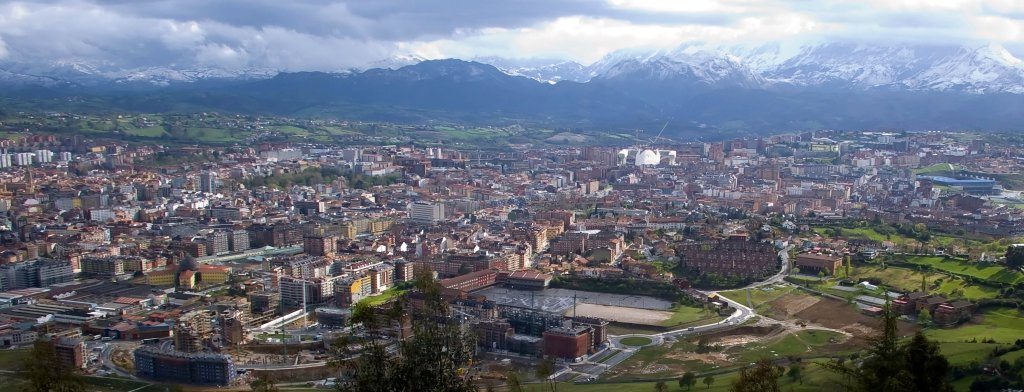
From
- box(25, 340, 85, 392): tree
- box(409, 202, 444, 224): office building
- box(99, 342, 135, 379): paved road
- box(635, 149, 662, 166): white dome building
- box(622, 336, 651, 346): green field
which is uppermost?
box(25, 340, 85, 392): tree

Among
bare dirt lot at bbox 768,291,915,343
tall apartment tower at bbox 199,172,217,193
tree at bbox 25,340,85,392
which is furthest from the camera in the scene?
tall apartment tower at bbox 199,172,217,193

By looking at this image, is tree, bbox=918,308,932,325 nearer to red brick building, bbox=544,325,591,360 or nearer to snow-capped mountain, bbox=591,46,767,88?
red brick building, bbox=544,325,591,360

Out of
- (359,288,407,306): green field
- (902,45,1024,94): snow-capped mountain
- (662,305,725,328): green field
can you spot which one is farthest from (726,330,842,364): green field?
(902,45,1024,94): snow-capped mountain

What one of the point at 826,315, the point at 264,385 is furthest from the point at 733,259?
the point at 264,385

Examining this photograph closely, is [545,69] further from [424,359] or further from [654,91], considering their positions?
[424,359]

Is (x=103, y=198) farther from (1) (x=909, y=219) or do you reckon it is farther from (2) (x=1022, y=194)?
(2) (x=1022, y=194)

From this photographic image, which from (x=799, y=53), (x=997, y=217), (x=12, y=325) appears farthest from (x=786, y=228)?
(x=799, y=53)
